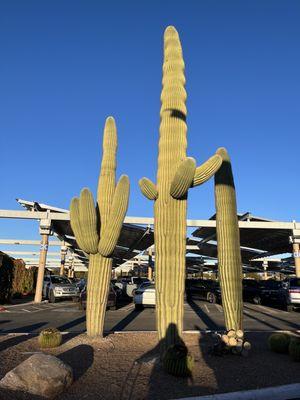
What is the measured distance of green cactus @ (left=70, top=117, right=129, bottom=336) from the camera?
9172 mm

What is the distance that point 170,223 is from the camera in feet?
24.2

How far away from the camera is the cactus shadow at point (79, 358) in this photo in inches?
254

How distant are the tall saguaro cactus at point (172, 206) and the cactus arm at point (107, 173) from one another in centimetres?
229

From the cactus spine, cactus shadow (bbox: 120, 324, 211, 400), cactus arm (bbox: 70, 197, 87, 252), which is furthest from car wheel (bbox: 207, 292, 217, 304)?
cactus shadow (bbox: 120, 324, 211, 400)

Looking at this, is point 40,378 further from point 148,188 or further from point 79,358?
point 148,188

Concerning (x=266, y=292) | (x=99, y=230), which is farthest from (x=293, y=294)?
(x=99, y=230)

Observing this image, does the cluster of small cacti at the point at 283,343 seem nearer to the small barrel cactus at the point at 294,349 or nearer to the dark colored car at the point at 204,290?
the small barrel cactus at the point at 294,349

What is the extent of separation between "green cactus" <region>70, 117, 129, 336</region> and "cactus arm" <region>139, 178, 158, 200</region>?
1680 millimetres

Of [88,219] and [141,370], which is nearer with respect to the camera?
[141,370]

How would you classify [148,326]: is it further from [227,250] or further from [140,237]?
[140,237]

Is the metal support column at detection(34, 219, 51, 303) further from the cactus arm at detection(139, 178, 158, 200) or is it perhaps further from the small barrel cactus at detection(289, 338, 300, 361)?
the small barrel cactus at detection(289, 338, 300, 361)

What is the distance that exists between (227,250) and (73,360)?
3.96m

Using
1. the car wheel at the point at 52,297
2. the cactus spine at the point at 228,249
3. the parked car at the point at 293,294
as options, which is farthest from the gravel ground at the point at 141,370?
the car wheel at the point at 52,297

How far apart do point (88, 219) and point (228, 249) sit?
3.28m
